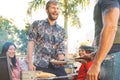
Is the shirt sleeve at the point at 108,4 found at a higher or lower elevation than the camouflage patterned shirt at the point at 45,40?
higher

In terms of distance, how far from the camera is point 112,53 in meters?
2.11

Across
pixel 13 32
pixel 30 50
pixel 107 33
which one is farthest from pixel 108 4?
pixel 13 32

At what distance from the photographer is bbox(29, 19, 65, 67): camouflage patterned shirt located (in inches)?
149

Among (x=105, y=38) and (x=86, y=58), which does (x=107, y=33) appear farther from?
(x=86, y=58)

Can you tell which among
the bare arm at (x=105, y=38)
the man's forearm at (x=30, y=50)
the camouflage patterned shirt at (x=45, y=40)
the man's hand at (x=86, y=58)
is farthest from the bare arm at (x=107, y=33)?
the man's forearm at (x=30, y=50)

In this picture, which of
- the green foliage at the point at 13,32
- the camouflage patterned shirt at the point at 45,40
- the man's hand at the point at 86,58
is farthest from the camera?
the green foliage at the point at 13,32

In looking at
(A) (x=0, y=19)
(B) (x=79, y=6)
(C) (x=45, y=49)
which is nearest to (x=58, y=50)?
(C) (x=45, y=49)

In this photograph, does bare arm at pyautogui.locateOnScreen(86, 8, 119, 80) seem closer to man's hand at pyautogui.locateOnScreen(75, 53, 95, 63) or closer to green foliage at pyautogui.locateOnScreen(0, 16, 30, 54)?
man's hand at pyautogui.locateOnScreen(75, 53, 95, 63)

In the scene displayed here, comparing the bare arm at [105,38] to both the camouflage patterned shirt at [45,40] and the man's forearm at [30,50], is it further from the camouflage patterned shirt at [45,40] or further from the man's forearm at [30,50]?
the man's forearm at [30,50]

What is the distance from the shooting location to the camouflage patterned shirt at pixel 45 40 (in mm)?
3787

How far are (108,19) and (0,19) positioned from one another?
21933 millimetres

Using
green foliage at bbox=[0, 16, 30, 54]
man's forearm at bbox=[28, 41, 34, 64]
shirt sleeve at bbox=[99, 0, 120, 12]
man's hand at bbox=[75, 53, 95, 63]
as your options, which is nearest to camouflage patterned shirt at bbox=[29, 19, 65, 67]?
man's forearm at bbox=[28, 41, 34, 64]

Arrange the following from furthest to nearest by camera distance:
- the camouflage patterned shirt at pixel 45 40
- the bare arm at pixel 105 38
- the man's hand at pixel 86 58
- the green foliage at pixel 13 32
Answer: the green foliage at pixel 13 32, the camouflage patterned shirt at pixel 45 40, the man's hand at pixel 86 58, the bare arm at pixel 105 38

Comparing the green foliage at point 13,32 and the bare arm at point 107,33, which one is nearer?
the bare arm at point 107,33
